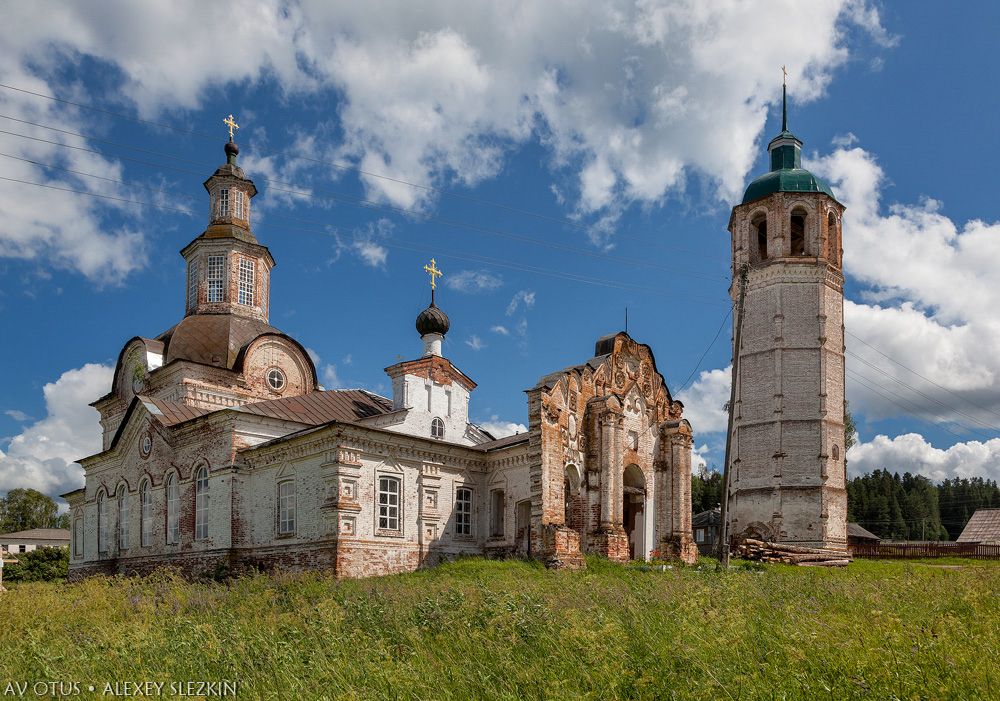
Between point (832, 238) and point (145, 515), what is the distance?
27.9 meters

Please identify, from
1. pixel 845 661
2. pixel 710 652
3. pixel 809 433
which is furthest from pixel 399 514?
pixel 809 433

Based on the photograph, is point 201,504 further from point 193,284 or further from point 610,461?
point 610,461

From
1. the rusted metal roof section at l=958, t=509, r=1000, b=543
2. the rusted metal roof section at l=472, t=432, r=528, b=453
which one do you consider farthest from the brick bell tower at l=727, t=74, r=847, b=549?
the rusted metal roof section at l=958, t=509, r=1000, b=543

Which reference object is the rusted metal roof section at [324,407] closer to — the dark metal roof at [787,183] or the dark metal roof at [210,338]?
the dark metal roof at [210,338]

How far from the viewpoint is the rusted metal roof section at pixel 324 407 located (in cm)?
2291

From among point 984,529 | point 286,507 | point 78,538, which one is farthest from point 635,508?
point 984,529

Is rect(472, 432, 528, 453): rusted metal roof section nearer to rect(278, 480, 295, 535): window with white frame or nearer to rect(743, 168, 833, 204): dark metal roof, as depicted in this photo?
rect(278, 480, 295, 535): window with white frame

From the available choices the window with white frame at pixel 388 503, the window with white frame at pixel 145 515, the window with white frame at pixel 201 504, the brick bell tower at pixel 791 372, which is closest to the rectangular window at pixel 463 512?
the window with white frame at pixel 388 503

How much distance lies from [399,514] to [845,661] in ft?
51.3

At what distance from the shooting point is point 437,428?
78.8 feet

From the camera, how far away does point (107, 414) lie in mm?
31547

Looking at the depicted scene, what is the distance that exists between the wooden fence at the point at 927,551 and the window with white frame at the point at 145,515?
25818 millimetres

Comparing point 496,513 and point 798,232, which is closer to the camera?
point 496,513

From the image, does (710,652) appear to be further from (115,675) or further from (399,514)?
(399,514)
